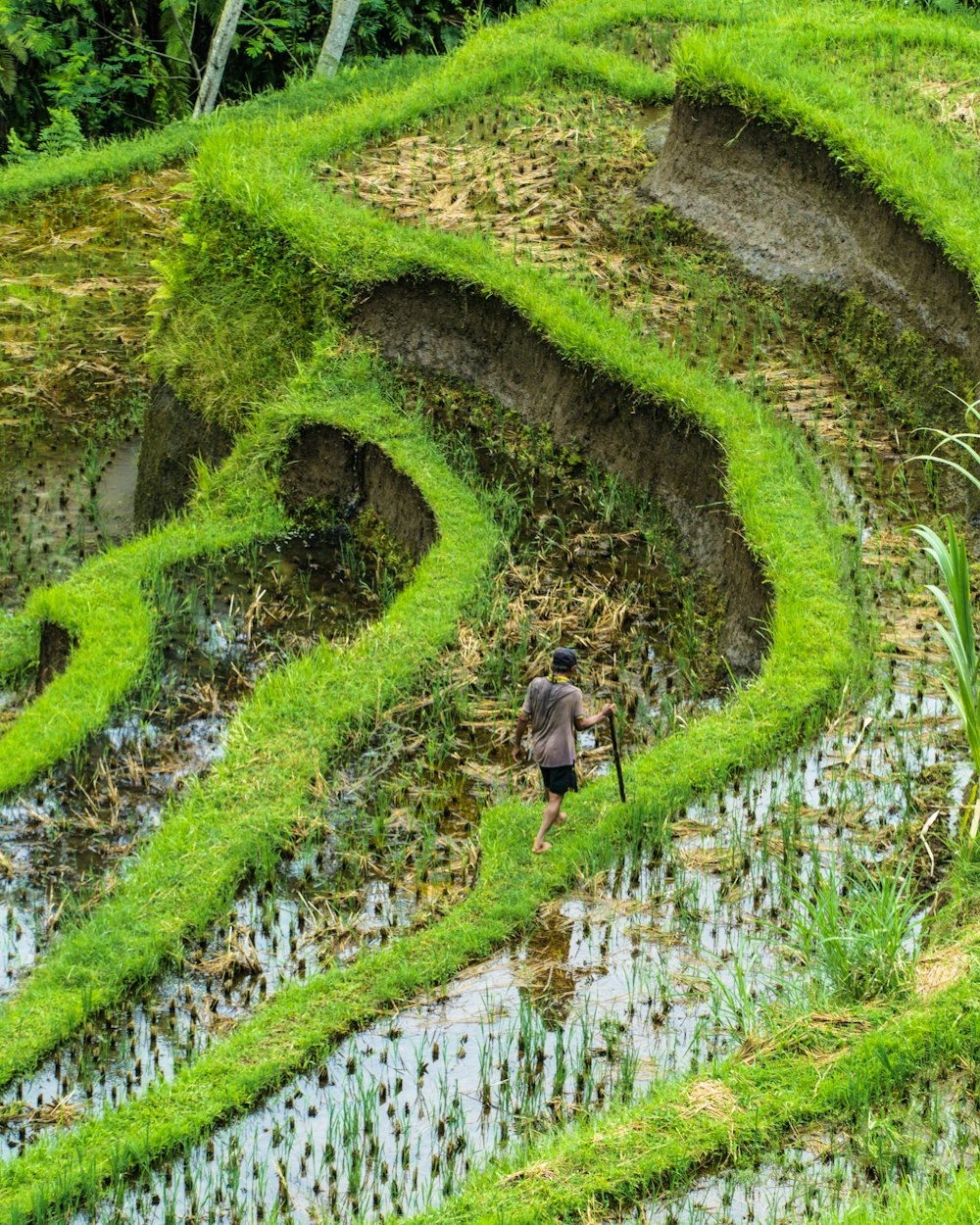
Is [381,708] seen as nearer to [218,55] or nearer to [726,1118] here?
[726,1118]

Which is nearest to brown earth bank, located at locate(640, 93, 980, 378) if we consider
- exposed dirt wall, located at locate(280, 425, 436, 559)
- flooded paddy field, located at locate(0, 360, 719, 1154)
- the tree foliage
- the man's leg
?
flooded paddy field, located at locate(0, 360, 719, 1154)

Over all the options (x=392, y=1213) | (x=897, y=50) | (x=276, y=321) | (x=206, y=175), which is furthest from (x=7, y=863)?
(x=897, y=50)

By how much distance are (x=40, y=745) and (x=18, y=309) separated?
6.79m

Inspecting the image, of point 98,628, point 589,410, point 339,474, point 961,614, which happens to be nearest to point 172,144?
point 339,474

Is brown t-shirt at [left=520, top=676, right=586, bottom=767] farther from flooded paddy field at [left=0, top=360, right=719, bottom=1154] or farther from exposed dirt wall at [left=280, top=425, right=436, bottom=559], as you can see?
exposed dirt wall at [left=280, top=425, right=436, bottom=559]

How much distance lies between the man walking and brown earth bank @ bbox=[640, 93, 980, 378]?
4.20 metres

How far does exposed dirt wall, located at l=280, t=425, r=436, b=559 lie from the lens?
962 cm

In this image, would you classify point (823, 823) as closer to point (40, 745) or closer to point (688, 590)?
point (688, 590)

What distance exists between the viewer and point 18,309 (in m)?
13.1

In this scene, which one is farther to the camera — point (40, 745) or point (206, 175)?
point (206, 175)

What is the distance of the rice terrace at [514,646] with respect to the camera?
4.85 metres

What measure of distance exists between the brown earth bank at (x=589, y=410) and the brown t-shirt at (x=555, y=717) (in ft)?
5.45

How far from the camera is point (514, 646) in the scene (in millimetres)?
7988

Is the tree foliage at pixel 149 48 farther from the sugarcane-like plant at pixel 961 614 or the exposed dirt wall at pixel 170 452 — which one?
the sugarcane-like plant at pixel 961 614
